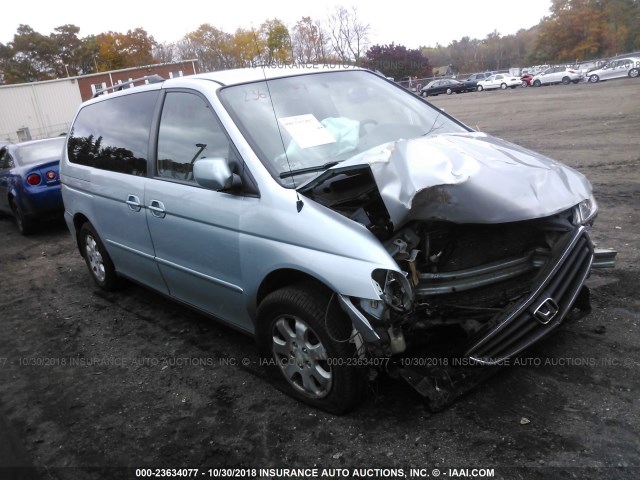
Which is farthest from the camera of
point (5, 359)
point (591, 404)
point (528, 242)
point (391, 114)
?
point (5, 359)

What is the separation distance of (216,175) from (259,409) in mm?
1411

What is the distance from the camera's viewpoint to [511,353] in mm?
2705

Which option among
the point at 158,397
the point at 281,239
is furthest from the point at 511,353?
the point at 158,397

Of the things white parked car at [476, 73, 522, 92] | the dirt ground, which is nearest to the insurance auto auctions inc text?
the dirt ground

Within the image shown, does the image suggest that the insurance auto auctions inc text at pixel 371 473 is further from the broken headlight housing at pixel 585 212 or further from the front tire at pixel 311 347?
the broken headlight housing at pixel 585 212

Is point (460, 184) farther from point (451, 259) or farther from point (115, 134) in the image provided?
point (115, 134)

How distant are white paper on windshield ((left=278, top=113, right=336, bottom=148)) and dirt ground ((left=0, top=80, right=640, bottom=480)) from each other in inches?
60.6

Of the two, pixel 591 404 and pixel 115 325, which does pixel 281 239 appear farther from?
pixel 115 325

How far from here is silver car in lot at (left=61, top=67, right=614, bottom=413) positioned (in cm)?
271

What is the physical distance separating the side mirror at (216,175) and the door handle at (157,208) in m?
0.78

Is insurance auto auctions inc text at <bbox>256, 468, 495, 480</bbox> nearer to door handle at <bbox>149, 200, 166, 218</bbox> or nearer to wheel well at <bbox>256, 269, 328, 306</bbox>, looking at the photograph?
wheel well at <bbox>256, 269, 328, 306</bbox>

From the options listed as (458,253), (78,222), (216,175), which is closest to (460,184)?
(458,253)

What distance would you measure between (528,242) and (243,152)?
1.74 metres

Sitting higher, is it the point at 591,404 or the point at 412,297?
the point at 412,297
